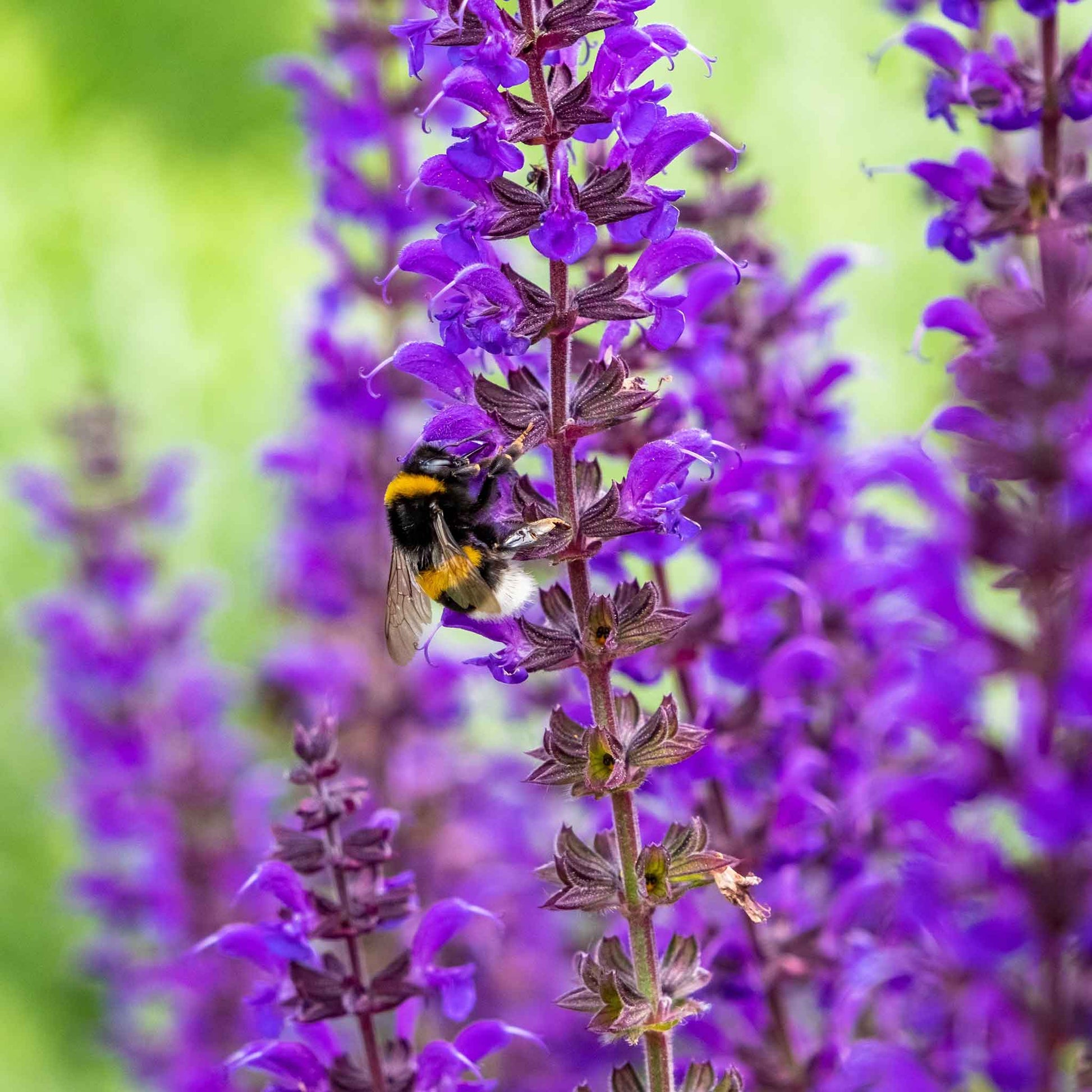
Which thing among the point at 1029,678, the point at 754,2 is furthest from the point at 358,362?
the point at 754,2

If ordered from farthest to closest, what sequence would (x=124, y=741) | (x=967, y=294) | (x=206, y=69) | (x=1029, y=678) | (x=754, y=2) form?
1. (x=206, y=69)
2. (x=754, y=2)
3. (x=124, y=741)
4. (x=967, y=294)
5. (x=1029, y=678)

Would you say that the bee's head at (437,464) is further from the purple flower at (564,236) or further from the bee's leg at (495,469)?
the purple flower at (564,236)

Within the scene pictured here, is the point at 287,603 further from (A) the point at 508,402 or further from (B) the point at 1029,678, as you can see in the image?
(B) the point at 1029,678

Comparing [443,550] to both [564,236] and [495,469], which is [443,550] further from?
[564,236]

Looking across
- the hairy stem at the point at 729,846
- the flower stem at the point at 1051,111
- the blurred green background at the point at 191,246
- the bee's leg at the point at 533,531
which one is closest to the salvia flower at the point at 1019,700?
the flower stem at the point at 1051,111

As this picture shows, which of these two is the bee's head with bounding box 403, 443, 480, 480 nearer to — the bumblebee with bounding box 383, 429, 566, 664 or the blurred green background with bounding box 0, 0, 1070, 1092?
the bumblebee with bounding box 383, 429, 566, 664

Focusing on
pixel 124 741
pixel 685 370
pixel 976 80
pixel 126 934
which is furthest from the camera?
pixel 126 934

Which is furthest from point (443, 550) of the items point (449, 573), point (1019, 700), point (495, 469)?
point (1019, 700)
